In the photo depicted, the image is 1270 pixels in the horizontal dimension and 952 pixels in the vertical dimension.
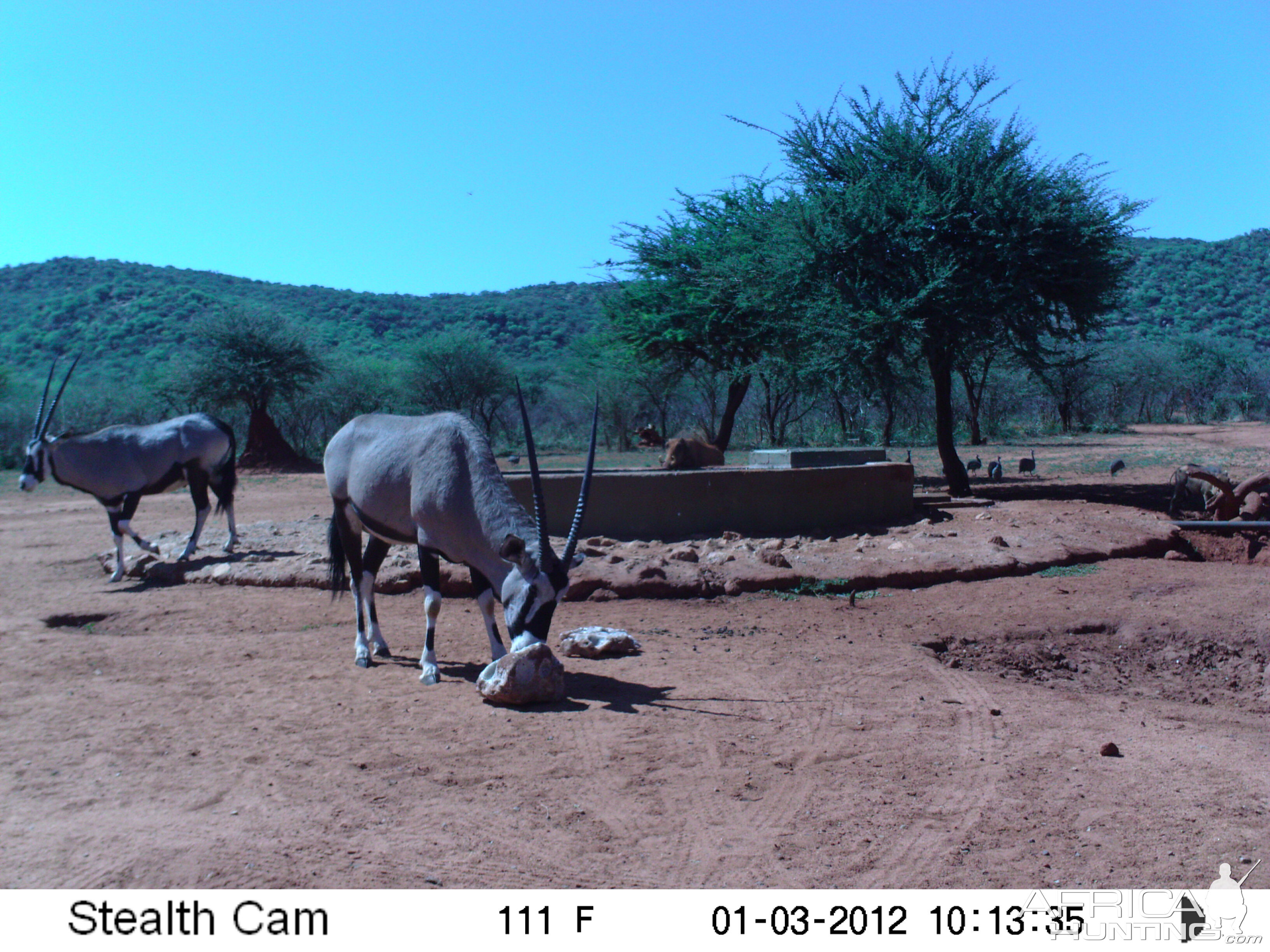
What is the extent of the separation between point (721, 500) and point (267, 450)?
24.1 m

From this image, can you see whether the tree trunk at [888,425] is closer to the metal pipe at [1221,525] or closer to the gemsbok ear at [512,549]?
the metal pipe at [1221,525]

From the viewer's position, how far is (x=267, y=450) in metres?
31.2

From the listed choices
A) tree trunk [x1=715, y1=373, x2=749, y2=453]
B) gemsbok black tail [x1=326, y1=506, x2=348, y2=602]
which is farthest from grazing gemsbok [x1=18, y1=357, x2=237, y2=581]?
tree trunk [x1=715, y1=373, x2=749, y2=453]

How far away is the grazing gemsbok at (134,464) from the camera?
11.3 meters

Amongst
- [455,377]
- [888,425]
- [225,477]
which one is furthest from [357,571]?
[455,377]

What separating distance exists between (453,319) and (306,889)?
217 ft

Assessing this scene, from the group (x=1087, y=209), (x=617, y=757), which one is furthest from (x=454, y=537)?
(x=1087, y=209)

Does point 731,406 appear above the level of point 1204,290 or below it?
below

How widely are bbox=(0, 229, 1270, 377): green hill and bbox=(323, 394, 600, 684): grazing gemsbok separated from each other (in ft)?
143

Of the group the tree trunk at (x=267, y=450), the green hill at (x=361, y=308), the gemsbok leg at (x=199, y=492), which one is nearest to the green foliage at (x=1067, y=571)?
the gemsbok leg at (x=199, y=492)

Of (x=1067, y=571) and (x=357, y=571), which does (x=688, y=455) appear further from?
(x=357, y=571)

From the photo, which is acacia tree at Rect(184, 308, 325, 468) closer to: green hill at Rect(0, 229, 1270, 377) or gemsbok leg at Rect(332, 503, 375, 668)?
green hill at Rect(0, 229, 1270, 377)

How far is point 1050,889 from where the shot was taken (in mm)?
3254

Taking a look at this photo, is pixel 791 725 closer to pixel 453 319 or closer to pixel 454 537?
Answer: pixel 454 537
